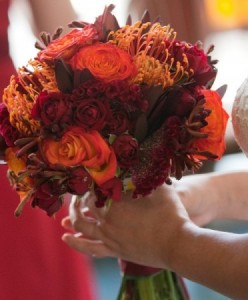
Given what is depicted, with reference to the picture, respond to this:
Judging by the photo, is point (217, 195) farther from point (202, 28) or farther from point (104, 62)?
point (202, 28)

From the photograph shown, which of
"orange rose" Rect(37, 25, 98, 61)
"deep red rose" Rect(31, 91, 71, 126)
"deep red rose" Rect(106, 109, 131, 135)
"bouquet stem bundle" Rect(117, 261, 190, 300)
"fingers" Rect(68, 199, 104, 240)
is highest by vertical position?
"orange rose" Rect(37, 25, 98, 61)

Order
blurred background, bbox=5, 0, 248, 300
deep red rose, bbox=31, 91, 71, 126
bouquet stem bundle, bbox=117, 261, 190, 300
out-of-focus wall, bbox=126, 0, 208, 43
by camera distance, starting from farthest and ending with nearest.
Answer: out-of-focus wall, bbox=126, 0, 208, 43
blurred background, bbox=5, 0, 248, 300
bouquet stem bundle, bbox=117, 261, 190, 300
deep red rose, bbox=31, 91, 71, 126

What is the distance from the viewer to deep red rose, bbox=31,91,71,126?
0.56m

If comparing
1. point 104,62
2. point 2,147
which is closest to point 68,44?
point 104,62

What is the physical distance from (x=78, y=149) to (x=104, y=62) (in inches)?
3.8

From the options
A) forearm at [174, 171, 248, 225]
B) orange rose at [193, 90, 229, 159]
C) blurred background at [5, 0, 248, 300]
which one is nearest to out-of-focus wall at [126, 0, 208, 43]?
blurred background at [5, 0, 248, 300]

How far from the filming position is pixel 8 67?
901mm

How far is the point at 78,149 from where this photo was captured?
22.4 inches

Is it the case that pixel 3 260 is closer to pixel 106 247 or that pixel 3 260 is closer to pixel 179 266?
pixel 106 247

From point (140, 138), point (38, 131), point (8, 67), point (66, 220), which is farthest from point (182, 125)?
point (8, 67)

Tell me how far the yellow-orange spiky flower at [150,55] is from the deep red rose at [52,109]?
9cm

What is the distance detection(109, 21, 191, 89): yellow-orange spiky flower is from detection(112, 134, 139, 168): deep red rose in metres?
0.07

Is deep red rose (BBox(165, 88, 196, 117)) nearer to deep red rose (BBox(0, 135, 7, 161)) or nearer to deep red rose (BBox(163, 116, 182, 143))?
deep red rose (BBox(163, 116, 182, 143))

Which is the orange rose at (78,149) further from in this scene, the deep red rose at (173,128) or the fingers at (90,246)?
the fingers at (90,246)
